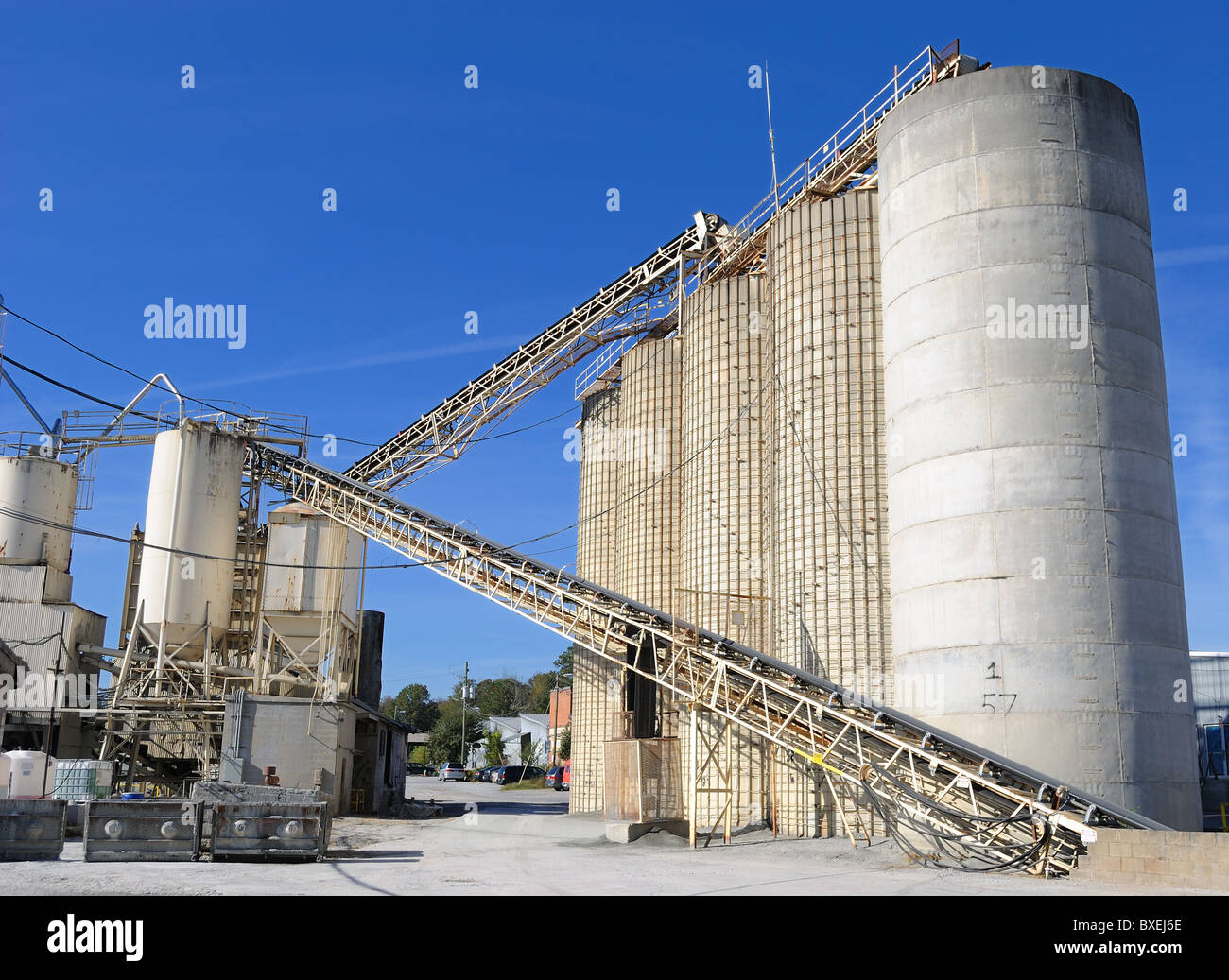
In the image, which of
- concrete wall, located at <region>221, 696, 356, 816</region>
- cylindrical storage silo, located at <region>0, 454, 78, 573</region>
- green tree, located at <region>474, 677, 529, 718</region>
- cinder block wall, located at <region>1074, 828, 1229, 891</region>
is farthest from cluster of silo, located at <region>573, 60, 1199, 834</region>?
green tree, located at <region>474, 677, 529, 718</region>

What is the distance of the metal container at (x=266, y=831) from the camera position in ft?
61.1

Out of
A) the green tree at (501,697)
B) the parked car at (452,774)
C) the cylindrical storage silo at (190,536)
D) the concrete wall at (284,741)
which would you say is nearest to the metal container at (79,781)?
the concrete wall at (284,741)

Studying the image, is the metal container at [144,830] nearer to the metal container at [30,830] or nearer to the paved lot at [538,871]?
the paved lot at [538,871]

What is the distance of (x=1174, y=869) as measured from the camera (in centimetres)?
1711

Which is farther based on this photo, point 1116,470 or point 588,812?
point 588,812

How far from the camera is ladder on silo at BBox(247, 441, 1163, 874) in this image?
20.1 meters

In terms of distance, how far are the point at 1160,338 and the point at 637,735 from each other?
1844 cm

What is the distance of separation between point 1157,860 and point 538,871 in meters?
10.0

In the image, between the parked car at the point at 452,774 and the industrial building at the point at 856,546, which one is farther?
the parked car at the point at 452,774

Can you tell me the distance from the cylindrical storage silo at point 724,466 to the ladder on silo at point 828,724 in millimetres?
2798

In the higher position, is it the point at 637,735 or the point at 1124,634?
the point at 1124,634

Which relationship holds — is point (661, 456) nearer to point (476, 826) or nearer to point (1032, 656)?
point (476, 826)

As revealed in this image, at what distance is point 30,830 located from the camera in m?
18.5
